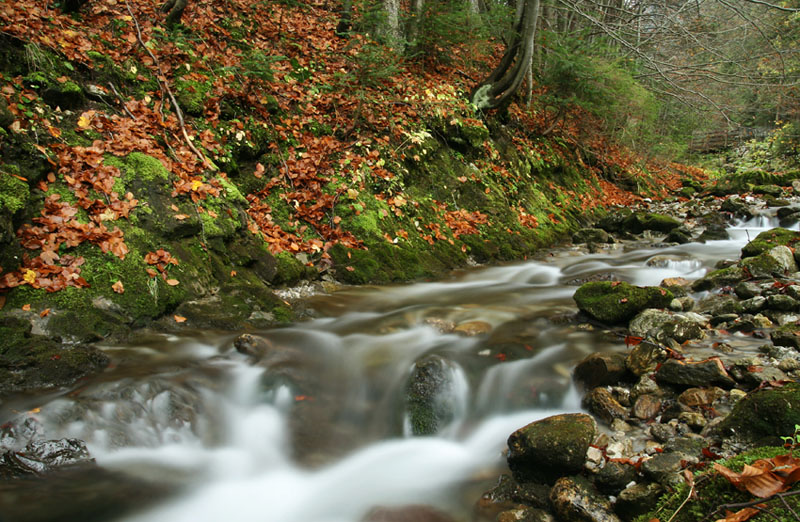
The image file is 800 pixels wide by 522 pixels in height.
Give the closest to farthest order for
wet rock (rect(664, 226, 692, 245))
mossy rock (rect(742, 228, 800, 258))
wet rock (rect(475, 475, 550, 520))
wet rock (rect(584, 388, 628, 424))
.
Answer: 1. wet rock (rect(475, 475, 550, 520))
2. wet rock (rect(584, 388, 628, 424))
3. mossy rock (rect(742, 228, 800, 258))
4. wet rock (rect(664, 226, 692, 245))

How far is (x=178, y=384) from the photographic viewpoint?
3326 millimetres

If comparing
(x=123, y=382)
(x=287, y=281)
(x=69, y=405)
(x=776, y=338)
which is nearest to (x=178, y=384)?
(x=123, y=382)

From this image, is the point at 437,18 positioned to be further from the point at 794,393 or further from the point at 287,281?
the point at 794,393

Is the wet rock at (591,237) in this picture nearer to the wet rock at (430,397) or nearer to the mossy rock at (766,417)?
the wet rock at (430,397)

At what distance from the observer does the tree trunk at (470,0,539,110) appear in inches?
380

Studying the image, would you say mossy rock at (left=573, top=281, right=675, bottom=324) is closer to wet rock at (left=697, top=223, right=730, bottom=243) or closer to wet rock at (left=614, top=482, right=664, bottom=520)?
wet rock at (left=614, top=482, right=664, bottom=520)

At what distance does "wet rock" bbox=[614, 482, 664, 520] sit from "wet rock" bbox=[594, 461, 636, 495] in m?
0.10

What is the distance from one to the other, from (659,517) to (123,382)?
124 inches

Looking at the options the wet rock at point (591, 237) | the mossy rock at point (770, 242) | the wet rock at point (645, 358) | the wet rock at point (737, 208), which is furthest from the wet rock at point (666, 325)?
the wet rock at point (737, 208)

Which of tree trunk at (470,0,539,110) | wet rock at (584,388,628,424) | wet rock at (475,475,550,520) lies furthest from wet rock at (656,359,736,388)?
tree trunk at (470,0,539,110)

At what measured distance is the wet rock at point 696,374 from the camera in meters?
3.39

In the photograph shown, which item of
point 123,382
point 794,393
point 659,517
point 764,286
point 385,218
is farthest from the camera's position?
point 385,218

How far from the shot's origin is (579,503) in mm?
2508

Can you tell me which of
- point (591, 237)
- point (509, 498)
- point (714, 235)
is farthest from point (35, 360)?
point (714, 235)
